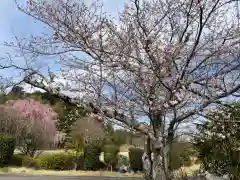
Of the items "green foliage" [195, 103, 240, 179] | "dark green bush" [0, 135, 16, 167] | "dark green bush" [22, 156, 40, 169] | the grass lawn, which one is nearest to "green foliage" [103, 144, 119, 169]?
the grass lawn

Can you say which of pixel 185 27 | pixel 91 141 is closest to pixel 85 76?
pixel 185 27

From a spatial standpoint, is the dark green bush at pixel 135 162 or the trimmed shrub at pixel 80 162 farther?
the trimmed shrub at pixel 80 162

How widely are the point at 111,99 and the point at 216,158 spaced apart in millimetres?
5065

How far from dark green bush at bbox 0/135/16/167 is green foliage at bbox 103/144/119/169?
4.97 metres

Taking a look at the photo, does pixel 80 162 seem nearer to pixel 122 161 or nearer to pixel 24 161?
pixel 122 161

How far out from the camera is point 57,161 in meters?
21.8

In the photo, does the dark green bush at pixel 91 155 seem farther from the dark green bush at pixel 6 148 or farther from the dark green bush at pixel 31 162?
the dark green bush at pixel 6 148

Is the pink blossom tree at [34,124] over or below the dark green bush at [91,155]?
over

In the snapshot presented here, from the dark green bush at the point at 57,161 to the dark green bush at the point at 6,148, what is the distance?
1635 millimetres

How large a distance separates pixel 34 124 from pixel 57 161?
11.4ft

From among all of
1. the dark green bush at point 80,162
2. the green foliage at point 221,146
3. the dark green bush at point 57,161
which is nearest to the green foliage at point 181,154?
the green foliage at point 221,146

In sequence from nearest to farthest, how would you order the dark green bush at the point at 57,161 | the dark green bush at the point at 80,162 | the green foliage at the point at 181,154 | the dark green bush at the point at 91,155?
the green foliage at the point at 181,154
the dark green bush at the point at 57,161
the dark green bush at the point at 91,155
the dark green bush at the point at 80,162

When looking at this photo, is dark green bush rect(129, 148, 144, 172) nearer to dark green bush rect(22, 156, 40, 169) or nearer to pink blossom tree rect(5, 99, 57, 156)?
dark green bush rect(22, 156, 40, 169)

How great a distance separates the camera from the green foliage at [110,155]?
2179 cm
